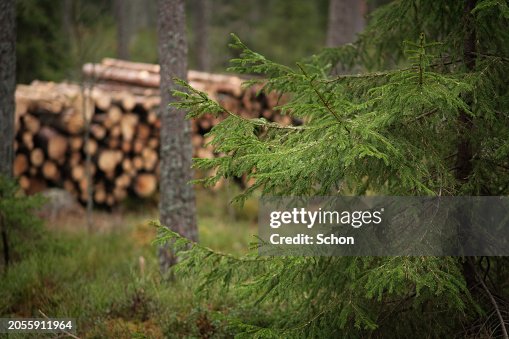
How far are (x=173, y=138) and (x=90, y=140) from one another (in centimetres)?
415

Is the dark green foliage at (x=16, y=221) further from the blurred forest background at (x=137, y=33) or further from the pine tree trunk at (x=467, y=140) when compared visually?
the pine tree trunk at (x=467, y=140)

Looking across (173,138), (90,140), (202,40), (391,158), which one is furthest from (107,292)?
(202,40)

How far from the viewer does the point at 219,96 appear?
37.3 ft

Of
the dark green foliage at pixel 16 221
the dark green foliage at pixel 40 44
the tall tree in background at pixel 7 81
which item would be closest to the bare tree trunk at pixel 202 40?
the dark green foliage at pixel 40 44

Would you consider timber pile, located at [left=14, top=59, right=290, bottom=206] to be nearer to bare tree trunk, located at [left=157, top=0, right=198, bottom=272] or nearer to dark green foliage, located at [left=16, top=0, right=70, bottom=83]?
dark green foliage, located at [left=16, top=0, right=70, bottom=83]

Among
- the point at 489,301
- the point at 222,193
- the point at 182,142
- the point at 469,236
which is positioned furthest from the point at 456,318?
the point at 222,193

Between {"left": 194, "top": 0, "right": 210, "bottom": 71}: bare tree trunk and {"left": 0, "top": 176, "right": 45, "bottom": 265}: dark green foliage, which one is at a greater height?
{"left": 194, "top": 0, "right": 210, "bottom": 71}: bare tree trunk

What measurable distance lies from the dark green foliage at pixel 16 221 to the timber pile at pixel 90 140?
3.51 m

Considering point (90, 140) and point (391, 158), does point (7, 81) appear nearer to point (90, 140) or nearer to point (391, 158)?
point (90, 140)

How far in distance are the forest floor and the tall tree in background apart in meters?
1.27

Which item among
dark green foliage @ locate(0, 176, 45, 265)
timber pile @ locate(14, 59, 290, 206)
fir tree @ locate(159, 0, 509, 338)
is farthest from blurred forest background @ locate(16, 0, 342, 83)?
fir tree @ locate(159, 0, 509, 338)

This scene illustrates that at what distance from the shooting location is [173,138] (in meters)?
6.30

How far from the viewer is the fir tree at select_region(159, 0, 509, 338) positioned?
9.96ft

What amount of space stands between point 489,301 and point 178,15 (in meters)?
4.57
